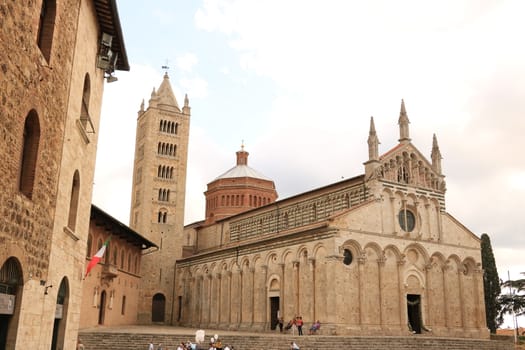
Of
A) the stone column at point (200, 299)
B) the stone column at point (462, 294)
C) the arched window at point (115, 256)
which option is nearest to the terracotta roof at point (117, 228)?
the arched window at point (115, 256)

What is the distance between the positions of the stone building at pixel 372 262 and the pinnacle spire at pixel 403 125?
2.8 inches

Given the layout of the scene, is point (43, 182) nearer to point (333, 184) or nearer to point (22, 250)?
point (22, 250)

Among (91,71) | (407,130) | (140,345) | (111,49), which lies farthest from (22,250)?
(407,130)

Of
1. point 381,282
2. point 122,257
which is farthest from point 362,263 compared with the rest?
point 122,257

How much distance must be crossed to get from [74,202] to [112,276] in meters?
23.4

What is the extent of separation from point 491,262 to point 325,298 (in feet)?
68.2

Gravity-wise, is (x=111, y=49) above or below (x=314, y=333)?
above

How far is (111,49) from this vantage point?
640 inches

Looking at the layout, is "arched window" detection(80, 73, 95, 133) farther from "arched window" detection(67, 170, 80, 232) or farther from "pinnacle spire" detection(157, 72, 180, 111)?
"pinnacle spire" detection(157, 72, 180, 111)

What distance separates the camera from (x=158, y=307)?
5112cm

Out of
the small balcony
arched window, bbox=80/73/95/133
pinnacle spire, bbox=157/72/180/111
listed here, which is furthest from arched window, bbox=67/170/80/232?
pinnacle spire, bbox=157/72/180/111

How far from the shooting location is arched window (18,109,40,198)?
10.1 metres

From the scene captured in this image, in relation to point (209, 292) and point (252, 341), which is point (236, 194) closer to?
point (209, 292)

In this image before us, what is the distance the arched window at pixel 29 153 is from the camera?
1012cm
